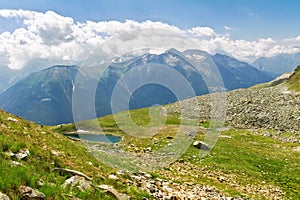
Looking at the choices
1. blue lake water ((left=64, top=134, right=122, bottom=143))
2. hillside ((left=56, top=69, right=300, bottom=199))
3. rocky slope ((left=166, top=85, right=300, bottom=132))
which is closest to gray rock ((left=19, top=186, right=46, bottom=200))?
hillside ((left=56, top=69, right=300, bottom=199))

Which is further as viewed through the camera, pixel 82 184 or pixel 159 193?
pixel 159 193

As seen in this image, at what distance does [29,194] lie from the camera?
10820 millimetres

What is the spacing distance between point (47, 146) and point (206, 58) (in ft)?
44.9

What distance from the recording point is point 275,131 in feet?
249

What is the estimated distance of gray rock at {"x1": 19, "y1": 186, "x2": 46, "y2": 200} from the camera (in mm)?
10720

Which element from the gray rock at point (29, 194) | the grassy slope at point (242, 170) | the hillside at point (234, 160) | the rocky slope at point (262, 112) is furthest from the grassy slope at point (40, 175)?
the rocky slope at point (262, 112)

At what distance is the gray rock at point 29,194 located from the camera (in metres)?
10.7

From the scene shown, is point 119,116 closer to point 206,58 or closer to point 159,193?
point 206,58

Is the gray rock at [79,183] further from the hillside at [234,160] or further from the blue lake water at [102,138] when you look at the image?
the blue lake water at [102,138]

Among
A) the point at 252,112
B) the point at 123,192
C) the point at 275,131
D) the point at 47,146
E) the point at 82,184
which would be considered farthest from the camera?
the point at 252,112

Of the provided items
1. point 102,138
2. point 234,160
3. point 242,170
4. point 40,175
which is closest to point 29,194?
point 40,175

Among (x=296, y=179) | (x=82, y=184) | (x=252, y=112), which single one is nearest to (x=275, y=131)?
(x=252, y=112)

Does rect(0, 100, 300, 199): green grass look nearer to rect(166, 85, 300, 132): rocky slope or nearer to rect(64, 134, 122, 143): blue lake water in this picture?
rect(166, 85, 300, 132): rocky slope

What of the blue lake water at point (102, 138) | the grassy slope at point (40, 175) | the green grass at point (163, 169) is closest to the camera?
the grassy slope at point (40, 175)
